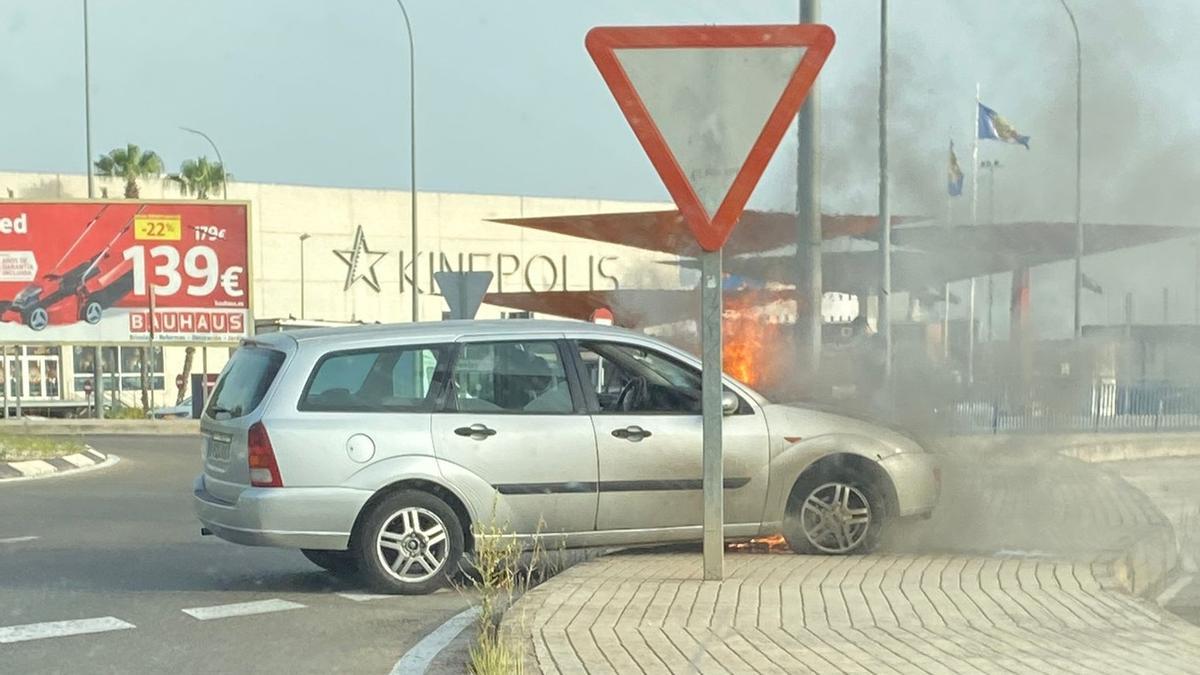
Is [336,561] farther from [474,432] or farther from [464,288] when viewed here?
[464,288]

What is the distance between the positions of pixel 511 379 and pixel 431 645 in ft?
7.42

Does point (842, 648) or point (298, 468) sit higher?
point (298, 468)

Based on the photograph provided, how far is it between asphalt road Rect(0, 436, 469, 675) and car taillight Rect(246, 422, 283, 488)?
0.70m

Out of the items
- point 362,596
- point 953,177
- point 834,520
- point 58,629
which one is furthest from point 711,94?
point 953,177

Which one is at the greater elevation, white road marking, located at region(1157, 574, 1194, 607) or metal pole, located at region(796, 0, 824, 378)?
metal pole, located at region(796, 0, 824, 378)

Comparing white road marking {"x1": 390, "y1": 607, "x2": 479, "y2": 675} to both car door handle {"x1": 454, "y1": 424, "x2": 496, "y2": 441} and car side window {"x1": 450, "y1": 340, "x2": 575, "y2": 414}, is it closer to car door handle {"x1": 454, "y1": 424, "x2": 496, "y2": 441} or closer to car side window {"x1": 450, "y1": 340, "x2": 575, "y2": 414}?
car door handle {"x1": 454, "y1": 424, "x2": 496, "y2": 441}

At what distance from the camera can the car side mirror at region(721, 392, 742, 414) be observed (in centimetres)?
927

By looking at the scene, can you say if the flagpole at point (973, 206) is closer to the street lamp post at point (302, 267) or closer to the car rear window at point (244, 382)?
the car rear window at point (244, 382)

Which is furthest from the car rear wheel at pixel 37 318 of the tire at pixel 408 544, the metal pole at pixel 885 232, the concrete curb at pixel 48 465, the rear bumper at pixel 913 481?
the rear bumper at pixel 913 481

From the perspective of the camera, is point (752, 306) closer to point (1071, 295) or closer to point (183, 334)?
point (1071, 295)

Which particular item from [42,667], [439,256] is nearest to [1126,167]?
[42,667]

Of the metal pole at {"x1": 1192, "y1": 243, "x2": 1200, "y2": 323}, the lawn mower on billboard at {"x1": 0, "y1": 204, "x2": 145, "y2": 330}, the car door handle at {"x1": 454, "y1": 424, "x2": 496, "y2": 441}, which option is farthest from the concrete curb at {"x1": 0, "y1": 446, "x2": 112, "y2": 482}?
the lawn mower on billboard at {"x1": 0, "y1": 204, "x2": 145, "y2": 330}

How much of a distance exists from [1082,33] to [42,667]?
795cm

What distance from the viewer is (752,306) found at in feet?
53.8
